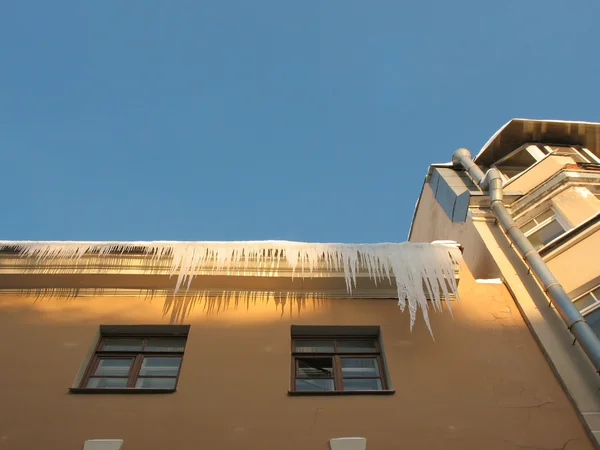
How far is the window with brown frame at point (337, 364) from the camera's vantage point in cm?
559

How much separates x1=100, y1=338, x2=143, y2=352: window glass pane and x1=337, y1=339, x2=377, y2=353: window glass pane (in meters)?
2.18

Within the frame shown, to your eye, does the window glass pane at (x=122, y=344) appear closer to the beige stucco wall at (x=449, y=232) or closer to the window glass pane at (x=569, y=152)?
the beige stucco wall at (x=449, y=232)

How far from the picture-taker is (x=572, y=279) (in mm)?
7266

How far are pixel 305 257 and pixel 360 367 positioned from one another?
1503 millimetres

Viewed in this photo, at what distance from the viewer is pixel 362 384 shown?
18.5ft

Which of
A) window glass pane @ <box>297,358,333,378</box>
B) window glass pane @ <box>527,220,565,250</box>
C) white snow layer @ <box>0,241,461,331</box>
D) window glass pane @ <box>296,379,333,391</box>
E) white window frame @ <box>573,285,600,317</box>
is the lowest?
window glass pane @ <box>296,379,333,391</box>

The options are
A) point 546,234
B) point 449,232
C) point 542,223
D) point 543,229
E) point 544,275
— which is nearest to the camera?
point 544,275

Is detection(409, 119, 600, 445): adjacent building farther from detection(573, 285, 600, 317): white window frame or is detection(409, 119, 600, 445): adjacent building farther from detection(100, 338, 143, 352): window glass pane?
detection(100, 338, 143, 352): window glass pane

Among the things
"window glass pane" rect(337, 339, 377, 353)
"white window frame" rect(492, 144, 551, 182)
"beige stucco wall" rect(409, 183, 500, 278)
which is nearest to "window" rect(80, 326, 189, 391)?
Result: "window glass pane" rect(337, 339, 377, 353)

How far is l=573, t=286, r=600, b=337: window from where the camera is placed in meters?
6.46

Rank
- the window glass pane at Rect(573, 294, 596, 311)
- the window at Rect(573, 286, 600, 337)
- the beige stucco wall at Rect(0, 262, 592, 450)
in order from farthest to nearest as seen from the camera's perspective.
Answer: the window glass pane at Rect(573, 294, 596, 311)
the window at Rect(573, 286, 600, 337)
the beige stucco wall at Rect(0, 262, 592, 450)

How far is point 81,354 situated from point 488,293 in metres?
4.72

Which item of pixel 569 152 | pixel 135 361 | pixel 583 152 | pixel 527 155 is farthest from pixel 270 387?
pixel 583 152

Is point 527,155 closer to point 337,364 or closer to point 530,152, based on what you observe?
point 530,152
